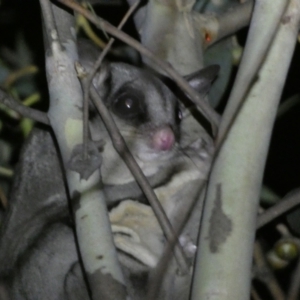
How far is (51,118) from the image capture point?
77.8 inches

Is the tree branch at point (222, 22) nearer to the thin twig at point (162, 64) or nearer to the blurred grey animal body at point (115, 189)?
the blurred grey animal body at point (115, 189)

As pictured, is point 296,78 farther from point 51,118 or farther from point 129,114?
point 51,118

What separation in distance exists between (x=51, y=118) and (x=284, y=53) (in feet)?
2.08

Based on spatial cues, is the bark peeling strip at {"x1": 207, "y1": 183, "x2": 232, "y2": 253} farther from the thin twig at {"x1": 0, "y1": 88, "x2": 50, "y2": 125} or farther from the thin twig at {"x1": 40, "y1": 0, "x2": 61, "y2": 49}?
the thin twig at {"x1": 40, "y1": 0, "x2": 61, "y2": 49}

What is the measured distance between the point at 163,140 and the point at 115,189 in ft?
1.21

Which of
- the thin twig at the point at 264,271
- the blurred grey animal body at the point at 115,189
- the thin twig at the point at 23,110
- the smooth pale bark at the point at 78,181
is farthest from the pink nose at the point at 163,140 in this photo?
the thin twig at the point at 23,110

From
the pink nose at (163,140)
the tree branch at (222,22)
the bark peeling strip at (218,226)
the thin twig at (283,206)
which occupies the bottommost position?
the bark peeling strip at (218,226)

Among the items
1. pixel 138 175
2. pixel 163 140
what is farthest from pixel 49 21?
pixel 163 140

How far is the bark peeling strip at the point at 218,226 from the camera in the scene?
5.74 feet

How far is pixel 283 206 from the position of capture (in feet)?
6.38

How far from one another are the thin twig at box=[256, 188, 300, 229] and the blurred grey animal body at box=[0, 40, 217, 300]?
1.41 ft

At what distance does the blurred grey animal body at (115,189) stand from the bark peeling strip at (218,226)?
591 mm

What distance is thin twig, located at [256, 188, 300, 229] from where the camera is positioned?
1917 millimetres

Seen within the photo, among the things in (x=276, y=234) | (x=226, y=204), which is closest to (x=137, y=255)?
(x=226, y=204)
